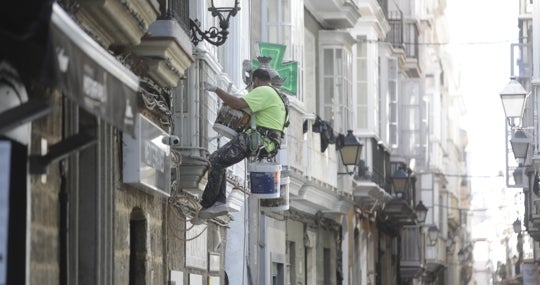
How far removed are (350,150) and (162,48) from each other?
15691 millimetres

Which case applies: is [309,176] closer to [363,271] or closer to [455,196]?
[363,271]

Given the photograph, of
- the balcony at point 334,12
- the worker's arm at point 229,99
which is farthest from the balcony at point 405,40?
the worker's arm at point 229,99

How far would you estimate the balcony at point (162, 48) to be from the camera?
11867 mm

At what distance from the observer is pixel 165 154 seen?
12.9 meters

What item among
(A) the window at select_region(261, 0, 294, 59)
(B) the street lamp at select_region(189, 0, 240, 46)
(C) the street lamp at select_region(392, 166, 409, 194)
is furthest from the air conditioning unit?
(C) the street lamp at select_region(392, 166, 409, 194)

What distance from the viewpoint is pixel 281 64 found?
20.0 meters

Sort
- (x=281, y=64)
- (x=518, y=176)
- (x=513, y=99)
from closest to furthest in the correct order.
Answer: (x=281, y=64) < (x=513, y=99) < (x=518, y=176)

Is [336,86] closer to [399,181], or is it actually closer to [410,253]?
[399,181]

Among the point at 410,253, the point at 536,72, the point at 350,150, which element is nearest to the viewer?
the point at 350,150

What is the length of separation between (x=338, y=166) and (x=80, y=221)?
18.2 metres

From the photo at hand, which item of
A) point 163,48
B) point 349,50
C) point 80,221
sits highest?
point 349,50

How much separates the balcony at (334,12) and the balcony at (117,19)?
16587 mm

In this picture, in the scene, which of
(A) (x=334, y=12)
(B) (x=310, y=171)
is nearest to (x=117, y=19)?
(B) (x=310, y=171)

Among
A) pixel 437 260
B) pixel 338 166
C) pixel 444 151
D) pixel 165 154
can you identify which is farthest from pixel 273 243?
pixel 444 151
